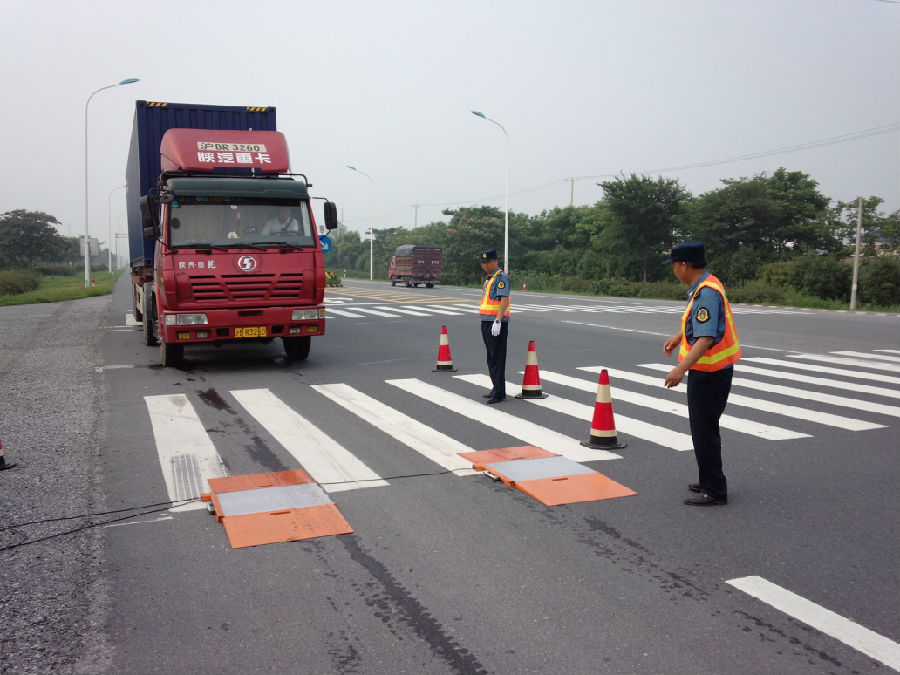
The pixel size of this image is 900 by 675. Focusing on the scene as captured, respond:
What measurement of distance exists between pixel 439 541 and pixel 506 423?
3.38 metres

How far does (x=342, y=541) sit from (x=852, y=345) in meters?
14.4

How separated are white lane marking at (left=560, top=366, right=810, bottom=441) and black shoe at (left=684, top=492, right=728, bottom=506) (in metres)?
2.28

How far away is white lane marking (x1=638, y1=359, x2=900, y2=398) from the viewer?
10.0 m

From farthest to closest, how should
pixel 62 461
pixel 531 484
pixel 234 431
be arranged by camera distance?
pixel 234 431
pixel 62 461
pixel 531 484

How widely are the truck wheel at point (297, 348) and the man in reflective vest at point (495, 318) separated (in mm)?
4163

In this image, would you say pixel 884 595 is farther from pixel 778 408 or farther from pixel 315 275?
pixel 315 275

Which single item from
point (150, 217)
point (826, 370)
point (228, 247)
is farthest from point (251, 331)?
point (826, 370)

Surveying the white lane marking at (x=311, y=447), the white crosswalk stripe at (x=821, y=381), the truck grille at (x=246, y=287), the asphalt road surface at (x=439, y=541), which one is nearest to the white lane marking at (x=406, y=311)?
the white crosswalk stripe at (x=821, y=381)

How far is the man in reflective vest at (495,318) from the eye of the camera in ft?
28.8

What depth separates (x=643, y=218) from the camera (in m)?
47.5

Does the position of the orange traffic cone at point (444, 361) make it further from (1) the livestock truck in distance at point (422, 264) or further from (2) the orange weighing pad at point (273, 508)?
(1) the livestock truck in distance at point (422, 264)

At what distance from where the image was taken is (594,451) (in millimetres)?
6711

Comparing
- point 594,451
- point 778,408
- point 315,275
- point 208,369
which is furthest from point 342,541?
point 208,369

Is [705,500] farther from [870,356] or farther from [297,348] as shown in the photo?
[870,356]
